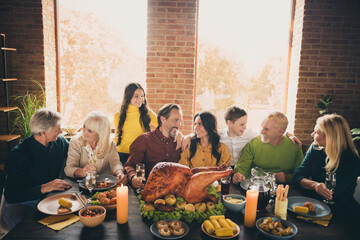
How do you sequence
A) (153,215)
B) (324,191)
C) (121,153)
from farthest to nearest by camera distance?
(121,153) < (324,191) < (153,215)

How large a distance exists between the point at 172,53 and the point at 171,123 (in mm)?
1732

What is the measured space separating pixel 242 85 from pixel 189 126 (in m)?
1.06

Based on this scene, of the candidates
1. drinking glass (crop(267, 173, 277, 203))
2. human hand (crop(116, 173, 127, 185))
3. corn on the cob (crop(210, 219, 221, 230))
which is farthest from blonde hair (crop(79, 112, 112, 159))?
drinking glass (crop(267, 173, 277, 203))

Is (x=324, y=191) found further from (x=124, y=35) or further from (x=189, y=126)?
(x=124, y=35)

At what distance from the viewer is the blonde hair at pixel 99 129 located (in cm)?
237

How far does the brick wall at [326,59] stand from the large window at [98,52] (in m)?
2.24

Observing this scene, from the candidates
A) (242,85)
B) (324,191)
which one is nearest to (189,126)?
(242,85)

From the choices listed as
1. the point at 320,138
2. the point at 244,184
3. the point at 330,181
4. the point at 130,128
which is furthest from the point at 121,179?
the point at 320,138

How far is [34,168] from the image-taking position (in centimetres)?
223

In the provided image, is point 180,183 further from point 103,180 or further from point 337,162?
point 337,162

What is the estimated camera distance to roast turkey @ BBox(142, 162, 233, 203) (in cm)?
171

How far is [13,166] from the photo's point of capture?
210 cm

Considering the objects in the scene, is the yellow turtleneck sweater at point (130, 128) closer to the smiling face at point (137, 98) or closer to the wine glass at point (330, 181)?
the smiling face at point (137, 98)

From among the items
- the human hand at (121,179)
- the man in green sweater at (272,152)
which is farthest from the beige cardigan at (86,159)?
the man in green sweater at (272,152)
